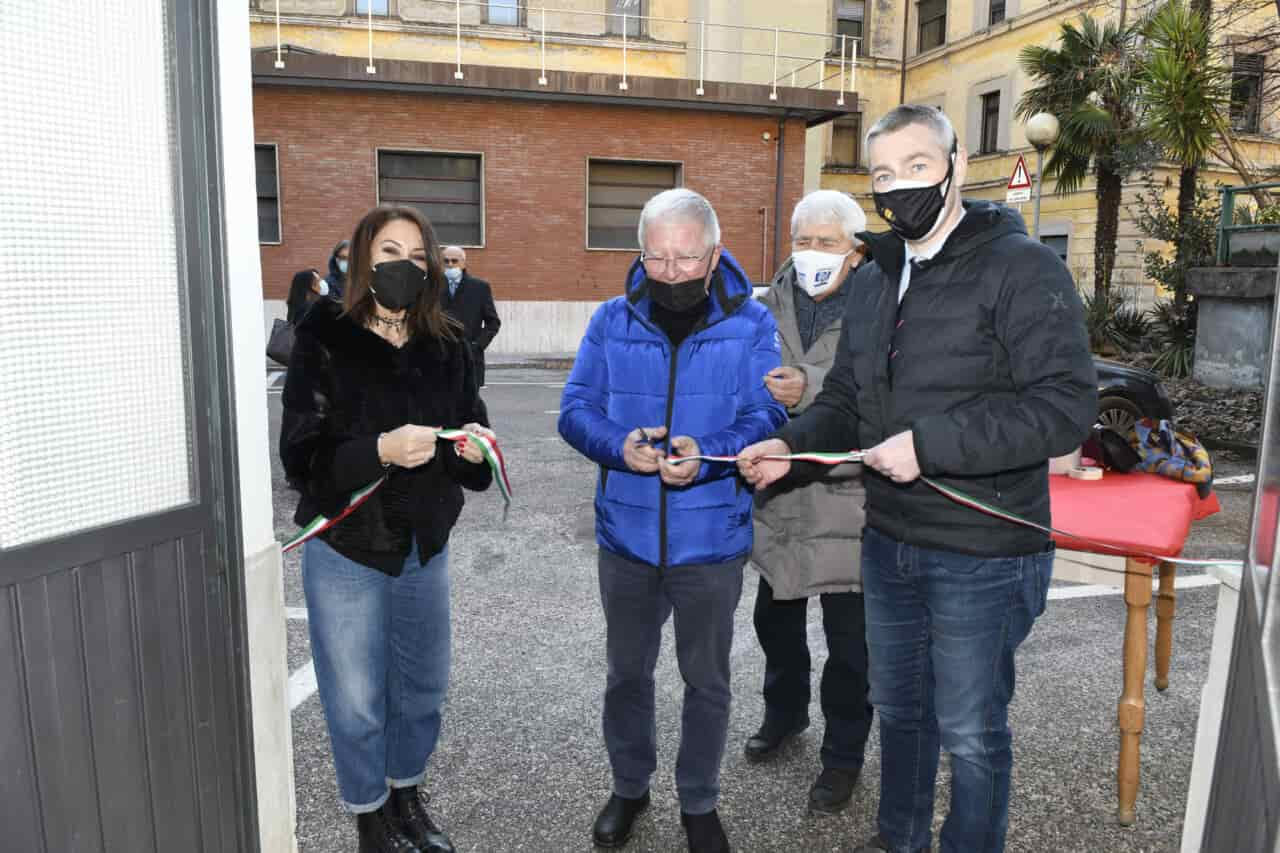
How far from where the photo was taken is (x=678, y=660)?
3.07m

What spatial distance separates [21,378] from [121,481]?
0.96ft

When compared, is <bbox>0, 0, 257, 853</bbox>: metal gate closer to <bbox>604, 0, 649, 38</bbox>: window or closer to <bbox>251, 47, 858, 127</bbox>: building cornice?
<bbox>251, 47, 858, 127</bbox>: building cornice

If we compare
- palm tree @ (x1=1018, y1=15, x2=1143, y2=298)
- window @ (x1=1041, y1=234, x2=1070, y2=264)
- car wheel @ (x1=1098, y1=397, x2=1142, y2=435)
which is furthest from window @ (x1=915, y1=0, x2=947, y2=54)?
car wheel @ (x1=1098, y1=397, x2=1142, y2=435)

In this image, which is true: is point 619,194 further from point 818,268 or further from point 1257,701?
point 1257,701

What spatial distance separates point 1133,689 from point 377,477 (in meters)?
2.54

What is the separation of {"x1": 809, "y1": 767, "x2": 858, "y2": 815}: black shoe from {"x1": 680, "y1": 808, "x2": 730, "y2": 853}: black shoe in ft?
1.43

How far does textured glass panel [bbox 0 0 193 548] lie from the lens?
171 centimetres

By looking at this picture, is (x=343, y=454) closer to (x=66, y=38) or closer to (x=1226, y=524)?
(x=66, y=38)

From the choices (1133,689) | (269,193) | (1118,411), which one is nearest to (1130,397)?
(1118,411)

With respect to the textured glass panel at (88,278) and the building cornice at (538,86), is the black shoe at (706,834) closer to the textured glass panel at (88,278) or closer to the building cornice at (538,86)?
the textured glass panel at (88,278)

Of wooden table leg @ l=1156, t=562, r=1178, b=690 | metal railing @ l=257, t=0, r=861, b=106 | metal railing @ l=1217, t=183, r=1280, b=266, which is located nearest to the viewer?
wooden table leg @ l=1156, t=562, r=1178, b=690

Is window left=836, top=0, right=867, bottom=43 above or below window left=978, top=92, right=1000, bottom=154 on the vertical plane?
above

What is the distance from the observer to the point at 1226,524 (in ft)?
23.1

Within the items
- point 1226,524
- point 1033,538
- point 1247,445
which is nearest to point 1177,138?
point 1247,445
